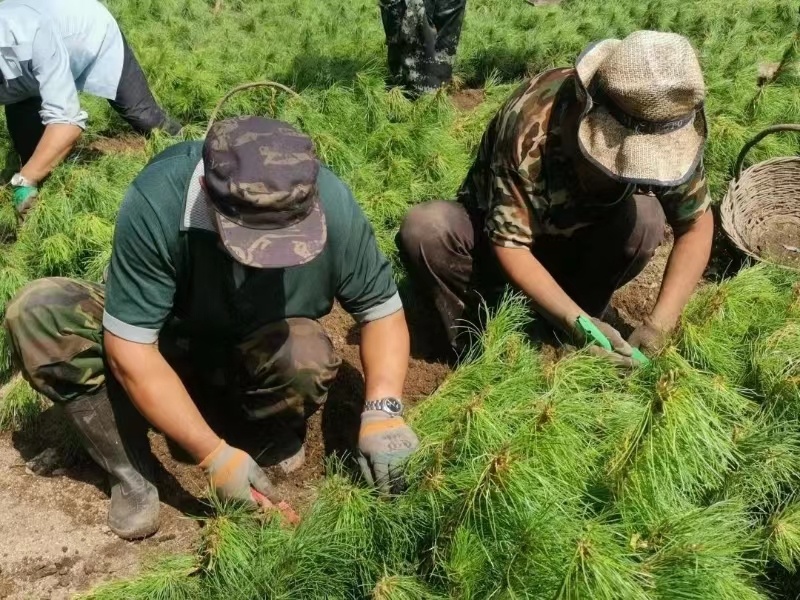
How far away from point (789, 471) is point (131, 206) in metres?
1.51

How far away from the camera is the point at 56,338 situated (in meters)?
1.89

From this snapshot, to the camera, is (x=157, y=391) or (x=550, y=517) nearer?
(x=550, y=517)

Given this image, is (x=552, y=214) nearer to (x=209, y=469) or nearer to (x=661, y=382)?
(x=661, y=382)

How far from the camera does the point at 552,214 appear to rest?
2273 millimetres

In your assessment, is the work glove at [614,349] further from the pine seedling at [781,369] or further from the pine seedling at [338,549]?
the pine seedling at [338,549]

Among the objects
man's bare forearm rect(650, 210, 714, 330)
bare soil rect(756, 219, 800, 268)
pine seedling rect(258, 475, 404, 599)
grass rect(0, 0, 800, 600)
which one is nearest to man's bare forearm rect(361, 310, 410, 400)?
grass rect(0, 0, 800, 600)

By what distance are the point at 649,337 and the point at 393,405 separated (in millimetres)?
810

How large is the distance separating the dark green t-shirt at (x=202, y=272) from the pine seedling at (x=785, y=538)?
3.14 feet

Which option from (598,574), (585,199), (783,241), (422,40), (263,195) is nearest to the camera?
(598,574)

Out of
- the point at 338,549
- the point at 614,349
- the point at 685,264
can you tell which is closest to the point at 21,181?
the point at 338,549

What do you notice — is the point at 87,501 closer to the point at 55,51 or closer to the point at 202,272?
the point at 202,272

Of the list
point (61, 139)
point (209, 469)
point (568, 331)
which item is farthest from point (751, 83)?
point (209, 469)

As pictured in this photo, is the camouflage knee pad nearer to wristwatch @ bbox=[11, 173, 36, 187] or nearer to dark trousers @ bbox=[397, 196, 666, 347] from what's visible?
dark trousers @ bbox=[397, 196, 666, 347]

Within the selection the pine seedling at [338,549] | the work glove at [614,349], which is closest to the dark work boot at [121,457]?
the pine seedling at [338,549]
